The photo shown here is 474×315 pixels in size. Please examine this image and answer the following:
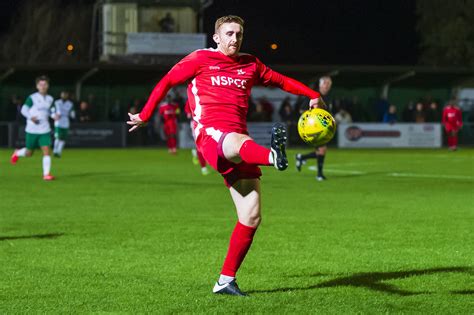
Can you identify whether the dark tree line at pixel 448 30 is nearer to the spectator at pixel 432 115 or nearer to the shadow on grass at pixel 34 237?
the spectator at pixel 432 115

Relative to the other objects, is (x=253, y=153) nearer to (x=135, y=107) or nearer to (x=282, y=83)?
(x=282, y=83)

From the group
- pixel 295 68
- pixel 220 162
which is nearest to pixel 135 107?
pixel 295 68

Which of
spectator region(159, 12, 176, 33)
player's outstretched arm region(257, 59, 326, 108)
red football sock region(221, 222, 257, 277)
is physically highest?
spectator region(159, 12, 176, 33)

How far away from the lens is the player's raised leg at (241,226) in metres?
7.67

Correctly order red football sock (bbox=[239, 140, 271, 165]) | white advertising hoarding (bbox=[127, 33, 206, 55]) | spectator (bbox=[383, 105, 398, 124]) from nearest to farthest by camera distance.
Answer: red football sock (bbox=[239, 140, 271, 165]) → spectator (bbox=[383, 105, 398, 124]) → white advertising hoarding (bbox=[127, 33, 206, 55])

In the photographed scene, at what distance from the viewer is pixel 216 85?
7.82 meters

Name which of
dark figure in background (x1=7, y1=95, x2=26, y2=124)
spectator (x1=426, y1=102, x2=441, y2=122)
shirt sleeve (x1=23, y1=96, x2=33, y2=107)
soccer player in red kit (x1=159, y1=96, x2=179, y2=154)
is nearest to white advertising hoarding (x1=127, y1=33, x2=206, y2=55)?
dark figure in background (x1=7, y1=95, x2=26, y2=124)

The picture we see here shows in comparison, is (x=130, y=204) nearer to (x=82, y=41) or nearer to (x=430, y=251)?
(x=430, y=251)

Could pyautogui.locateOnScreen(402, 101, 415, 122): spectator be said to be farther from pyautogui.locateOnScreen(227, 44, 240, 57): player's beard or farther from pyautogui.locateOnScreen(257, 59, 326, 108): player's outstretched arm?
pyautogui.locateOnScreen(227, 44, 240, 57): player's beard

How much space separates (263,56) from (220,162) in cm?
7156

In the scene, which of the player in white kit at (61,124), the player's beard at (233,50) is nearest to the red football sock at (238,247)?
the player's beard at (233,50)

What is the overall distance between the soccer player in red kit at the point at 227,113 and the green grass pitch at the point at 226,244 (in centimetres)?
51

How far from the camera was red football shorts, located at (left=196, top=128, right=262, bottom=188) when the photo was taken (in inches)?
296

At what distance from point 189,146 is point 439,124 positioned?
10.7 m
